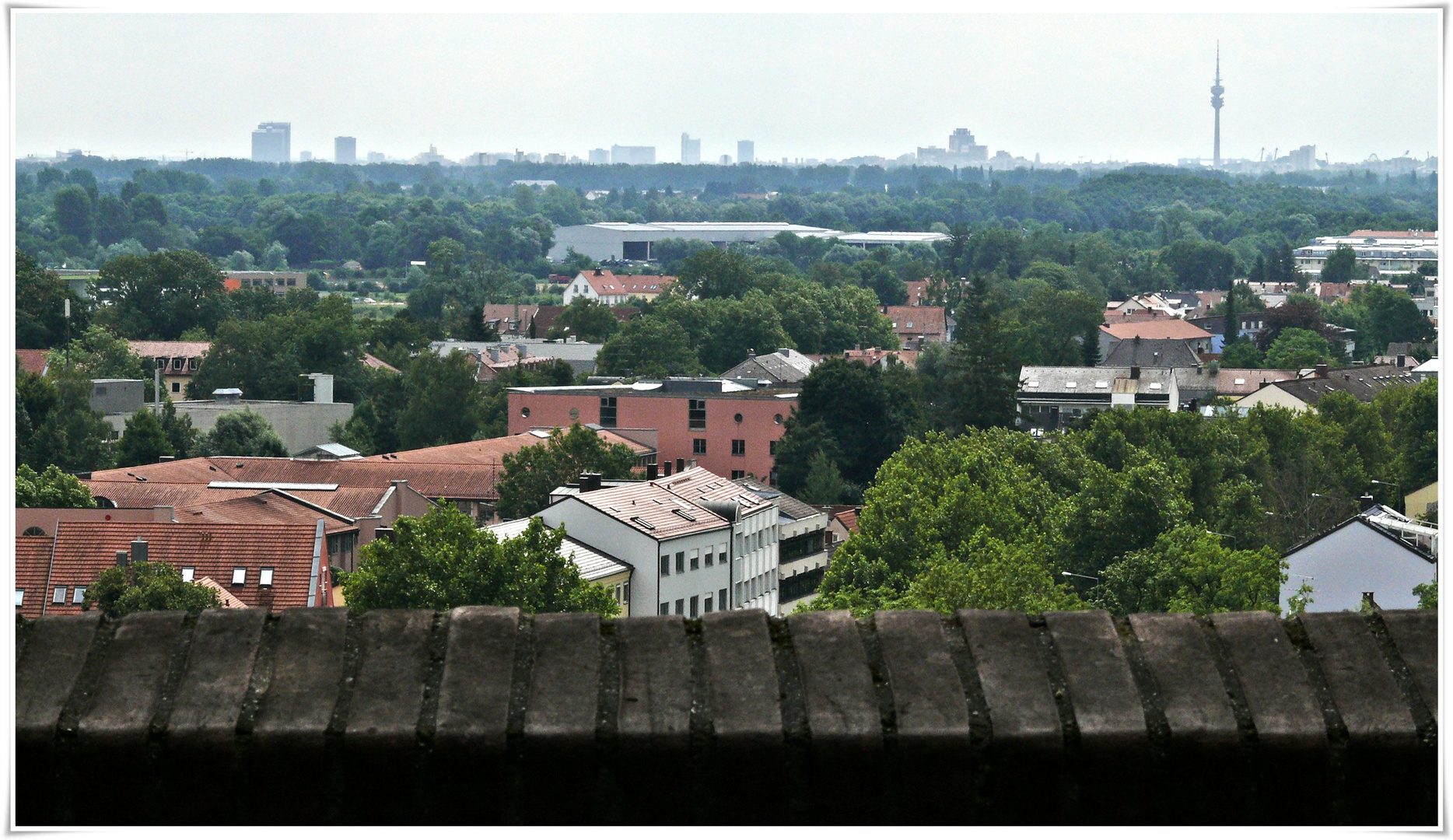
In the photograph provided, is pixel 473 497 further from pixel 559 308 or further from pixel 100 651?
pixel 559 308

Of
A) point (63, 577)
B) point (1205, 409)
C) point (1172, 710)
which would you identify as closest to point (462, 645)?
point (1172, 710)

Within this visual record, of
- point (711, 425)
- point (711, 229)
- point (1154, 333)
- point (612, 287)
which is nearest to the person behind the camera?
point (711, 425)

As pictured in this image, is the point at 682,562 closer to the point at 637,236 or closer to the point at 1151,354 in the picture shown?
the point at 1151,354

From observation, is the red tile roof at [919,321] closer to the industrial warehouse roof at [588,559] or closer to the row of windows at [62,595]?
the industrial warehouse roof at [588,559]

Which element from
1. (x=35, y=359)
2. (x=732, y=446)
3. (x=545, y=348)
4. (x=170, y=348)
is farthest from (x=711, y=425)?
(x=545, y=348)

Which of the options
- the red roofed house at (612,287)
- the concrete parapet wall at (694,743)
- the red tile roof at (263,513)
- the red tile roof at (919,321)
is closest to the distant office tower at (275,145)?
the red roofed house at (612,287)

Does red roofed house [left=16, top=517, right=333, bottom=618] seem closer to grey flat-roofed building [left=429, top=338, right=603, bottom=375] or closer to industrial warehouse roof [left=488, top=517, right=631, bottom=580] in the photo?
industrial warehouse roof [left=488, top=517, right=631, bottom=580]

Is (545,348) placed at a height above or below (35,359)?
below
